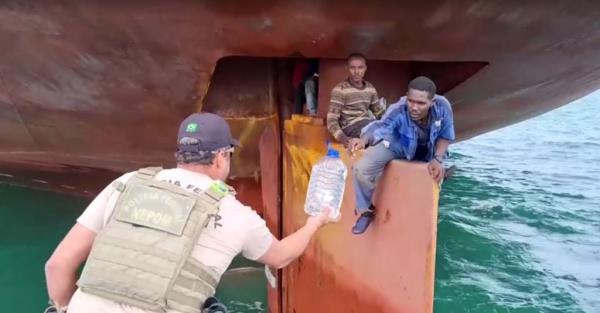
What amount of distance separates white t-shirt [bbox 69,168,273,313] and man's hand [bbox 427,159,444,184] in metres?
1.38

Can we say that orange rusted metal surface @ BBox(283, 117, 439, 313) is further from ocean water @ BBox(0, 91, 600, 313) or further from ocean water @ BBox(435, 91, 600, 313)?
ocean water @ BBox(435, 91, 600, 313)

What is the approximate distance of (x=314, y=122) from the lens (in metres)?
4.85

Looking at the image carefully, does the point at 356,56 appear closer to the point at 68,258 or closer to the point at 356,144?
the point at 356,144

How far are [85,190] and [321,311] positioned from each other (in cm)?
342

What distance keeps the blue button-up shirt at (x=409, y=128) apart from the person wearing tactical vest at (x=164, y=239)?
160 cm

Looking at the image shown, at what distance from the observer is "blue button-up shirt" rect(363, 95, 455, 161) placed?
12.5ft

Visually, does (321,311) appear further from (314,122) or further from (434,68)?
(434,68)

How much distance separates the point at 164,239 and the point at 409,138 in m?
1.99

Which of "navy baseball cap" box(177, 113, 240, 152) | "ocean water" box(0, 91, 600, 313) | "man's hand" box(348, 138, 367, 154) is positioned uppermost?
"man's hand" box(348, 138, 367, 154)

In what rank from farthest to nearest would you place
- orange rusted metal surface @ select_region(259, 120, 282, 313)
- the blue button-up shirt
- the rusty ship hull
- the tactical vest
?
orange rusted metal surface @ select_region(259, 120, 282, 313) → the rusty ship hull → the blue button-up shirt → the tactical vest

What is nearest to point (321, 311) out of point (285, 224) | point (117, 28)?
point (285, 224)

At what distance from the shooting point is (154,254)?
2.21 metres

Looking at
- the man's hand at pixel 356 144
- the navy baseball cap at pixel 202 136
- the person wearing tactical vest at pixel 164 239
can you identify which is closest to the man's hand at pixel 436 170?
the man's hand at pixel 356 144

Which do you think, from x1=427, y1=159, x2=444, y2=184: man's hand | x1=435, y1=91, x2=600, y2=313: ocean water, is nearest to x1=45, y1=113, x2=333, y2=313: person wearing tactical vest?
x1=427, y1=159, x2=444, y2=184: man's hand
